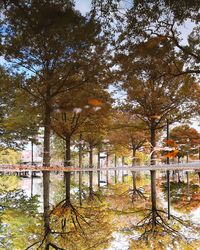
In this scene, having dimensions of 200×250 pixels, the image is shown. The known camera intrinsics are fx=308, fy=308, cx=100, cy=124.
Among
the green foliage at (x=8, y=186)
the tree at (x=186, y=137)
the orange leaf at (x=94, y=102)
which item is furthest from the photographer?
the tree at (x=186, y=137)

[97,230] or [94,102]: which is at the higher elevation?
[94,102]

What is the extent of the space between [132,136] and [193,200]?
21.4 m

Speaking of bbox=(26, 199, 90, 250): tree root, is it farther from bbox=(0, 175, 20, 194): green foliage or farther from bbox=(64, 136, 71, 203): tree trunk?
bbox=(0, 175, 20, 194): green foliage

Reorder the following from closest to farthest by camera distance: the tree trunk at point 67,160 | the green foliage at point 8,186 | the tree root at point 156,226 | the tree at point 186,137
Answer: the tree root at point 156,226 → the tree trunk at point 67,160 → the green foliage at point 8,186 → the tree at point 186,137

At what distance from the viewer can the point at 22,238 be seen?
22.9ft

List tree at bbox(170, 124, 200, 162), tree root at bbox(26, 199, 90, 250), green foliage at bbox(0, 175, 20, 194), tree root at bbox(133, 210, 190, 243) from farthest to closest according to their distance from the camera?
1. tree at bbox(170, 124, 200, 162)
2. green foliage at bbox(0, 175, 20, 194)
3. tree root at bbox(133, 210, 190, 243)
4. tree root at bbox(26, 199, 90, 250)

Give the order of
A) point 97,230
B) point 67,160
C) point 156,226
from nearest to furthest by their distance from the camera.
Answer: point 97,230, point 156,226, point 67,160

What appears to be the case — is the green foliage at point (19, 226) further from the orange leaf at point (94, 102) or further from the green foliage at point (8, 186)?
the orange leaf at point (94, 102)

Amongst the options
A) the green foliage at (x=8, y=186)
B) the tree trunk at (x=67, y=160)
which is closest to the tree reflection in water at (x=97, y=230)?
the tree trunk at (x=67, y=160)

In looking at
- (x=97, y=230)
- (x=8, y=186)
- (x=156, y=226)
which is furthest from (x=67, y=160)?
(x=97, y=230)

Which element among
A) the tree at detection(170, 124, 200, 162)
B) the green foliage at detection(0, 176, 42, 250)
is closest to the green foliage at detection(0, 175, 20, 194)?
the green foliage at detection(0, 176, 42, 250)

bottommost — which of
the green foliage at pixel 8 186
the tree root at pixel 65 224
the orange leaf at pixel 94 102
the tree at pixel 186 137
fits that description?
the green foliage at pixel 8 186

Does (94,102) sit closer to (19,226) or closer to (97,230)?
(19,226)

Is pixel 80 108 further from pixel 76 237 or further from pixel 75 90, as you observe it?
pixel 76 237
